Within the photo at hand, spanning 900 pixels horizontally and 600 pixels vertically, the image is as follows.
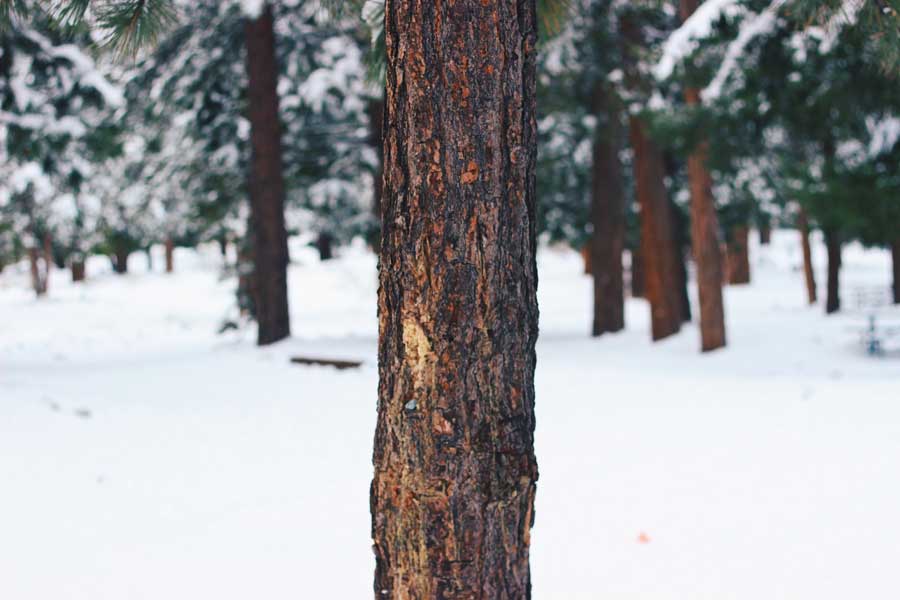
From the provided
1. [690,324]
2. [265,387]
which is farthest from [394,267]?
[690,324]

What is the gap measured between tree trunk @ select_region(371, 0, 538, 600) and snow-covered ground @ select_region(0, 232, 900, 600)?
198 centimetres

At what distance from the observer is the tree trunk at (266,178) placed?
13.1 meters

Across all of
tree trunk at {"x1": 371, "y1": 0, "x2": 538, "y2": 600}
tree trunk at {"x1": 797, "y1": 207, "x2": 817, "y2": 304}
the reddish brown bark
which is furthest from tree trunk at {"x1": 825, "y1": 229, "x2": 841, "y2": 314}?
tree trunk at {"x1": 371, "y1": 0, "x2": 538, "y2": 600}

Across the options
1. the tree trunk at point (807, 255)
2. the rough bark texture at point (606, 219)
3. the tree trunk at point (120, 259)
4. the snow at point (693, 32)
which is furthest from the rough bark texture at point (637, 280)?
the tree trunk at point (120, 259)

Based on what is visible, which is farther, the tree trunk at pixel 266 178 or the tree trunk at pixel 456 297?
the tree trunk at pixel 266 178

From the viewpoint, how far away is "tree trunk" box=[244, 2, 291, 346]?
13148mm

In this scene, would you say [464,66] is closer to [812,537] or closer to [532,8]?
[532,8]

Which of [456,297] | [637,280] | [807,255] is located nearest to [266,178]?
[456,297]

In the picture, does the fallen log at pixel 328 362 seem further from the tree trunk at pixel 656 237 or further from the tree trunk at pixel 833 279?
the tree trunk at pixel 833 279

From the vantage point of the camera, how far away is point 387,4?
260 centimetres

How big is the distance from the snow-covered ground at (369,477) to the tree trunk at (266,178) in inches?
32.2

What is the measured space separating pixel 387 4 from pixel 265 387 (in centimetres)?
778

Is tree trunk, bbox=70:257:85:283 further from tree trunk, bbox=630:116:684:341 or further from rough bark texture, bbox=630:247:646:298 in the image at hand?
tree trunk, bbox=630:116:684:341

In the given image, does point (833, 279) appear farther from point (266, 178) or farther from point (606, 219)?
point (266, 178)
